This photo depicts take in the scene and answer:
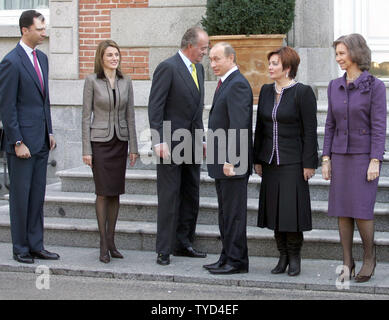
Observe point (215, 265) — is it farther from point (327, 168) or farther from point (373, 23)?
point (373, 23)

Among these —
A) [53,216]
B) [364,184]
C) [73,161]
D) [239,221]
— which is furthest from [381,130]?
[73,161]

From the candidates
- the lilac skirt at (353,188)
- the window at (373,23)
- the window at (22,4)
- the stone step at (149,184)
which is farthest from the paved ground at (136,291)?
the window at (22,4)

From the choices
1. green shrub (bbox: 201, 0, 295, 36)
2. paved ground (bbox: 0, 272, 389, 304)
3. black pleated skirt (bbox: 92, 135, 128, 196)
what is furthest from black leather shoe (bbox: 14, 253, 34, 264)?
green shrub (bbox: 201, 0, 295, 36)

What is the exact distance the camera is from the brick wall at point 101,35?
31.7 feet

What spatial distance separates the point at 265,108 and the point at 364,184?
99 centimetres

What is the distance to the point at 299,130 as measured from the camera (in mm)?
6000

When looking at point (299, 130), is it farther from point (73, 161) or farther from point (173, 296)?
point (73, 161)

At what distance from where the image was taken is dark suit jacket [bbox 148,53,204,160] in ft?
21.1

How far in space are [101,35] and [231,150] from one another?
14.2 feet

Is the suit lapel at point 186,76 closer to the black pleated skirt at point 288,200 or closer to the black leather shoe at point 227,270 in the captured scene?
the black pleated skirt at point 288,200

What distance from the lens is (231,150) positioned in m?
6.03

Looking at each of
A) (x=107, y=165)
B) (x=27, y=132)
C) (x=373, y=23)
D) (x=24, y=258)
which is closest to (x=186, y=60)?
(x=107, y=165)

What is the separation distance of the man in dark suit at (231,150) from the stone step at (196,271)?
0.17 meters

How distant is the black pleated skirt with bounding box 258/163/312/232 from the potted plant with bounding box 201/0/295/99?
263 centimetres
